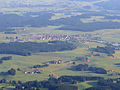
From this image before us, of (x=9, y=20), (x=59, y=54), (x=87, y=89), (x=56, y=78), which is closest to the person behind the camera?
(x=87, y=89)

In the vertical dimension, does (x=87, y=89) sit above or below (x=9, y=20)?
below

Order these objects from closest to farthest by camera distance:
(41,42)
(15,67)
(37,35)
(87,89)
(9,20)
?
(87,89)
(15,67)
(41,42)
(37,35)
(9,20)

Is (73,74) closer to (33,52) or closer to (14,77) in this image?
(14,77)

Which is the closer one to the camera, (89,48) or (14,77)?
(14,77)

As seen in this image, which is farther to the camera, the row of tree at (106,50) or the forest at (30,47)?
the forest at (30,47)

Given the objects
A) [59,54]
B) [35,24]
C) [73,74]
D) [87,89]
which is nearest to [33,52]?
[59,54]

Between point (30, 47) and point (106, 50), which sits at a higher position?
point (30, 47)

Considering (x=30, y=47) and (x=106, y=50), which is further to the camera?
(x=30, y=47)

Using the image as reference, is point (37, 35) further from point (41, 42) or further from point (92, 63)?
point (92, 63)

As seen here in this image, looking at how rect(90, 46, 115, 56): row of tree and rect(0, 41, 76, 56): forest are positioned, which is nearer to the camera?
rect(90, 46, 115, 56): row of tree
